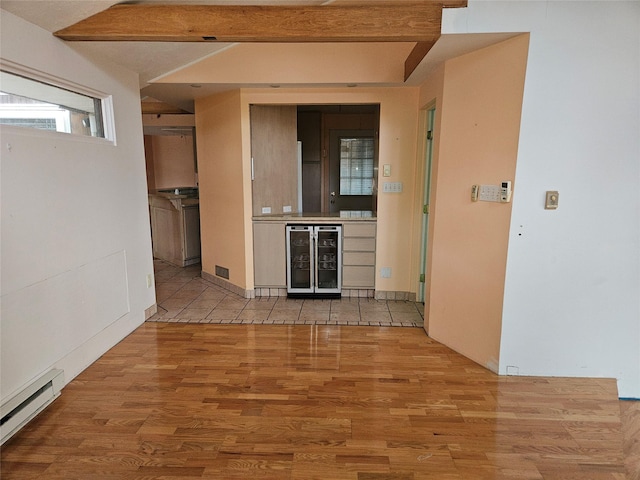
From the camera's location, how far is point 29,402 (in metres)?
2.15

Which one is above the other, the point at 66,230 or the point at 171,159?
the point at 171,159

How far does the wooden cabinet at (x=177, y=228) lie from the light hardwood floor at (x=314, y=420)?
272 centimetres

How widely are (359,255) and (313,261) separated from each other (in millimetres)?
533

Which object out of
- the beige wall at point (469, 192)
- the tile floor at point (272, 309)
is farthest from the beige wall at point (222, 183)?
the beige wall at point (469, 192)

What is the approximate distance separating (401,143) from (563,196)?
6.15 feet

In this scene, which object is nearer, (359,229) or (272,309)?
(272,309)

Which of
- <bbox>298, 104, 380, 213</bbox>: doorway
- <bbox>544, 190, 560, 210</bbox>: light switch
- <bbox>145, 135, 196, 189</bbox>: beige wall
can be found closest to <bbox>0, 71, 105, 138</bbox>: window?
<bbox>544, 190, 560, 210</bbox>: light switch

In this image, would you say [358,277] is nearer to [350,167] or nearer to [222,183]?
[222,183]

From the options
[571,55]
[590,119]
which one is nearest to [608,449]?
[590,119]

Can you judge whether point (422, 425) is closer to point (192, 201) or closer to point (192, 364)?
point (192, 364)

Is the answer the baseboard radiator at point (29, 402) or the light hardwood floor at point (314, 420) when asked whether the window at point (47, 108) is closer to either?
the baseboard radiator at point (29, 402)

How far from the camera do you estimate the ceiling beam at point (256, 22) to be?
240 cm

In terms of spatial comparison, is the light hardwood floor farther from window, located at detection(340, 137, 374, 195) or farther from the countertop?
window, located at detection(340, 137, 374, 195)

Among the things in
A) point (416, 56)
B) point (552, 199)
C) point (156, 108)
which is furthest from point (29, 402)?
point (156, 108)
